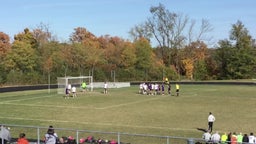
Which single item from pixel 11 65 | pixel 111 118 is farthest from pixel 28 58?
pixel 111 118

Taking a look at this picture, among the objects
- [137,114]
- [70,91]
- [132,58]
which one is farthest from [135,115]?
[132,58]

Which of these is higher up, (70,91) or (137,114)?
(70,91)

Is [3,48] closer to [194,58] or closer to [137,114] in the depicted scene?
[194,58]

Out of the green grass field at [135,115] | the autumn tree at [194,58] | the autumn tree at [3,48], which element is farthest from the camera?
the autumn tree at [194,58]

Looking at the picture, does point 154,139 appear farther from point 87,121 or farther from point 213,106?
point 213,106

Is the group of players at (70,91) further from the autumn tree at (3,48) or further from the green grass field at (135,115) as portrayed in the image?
the autumn tree at (3,48)

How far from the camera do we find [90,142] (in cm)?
2177

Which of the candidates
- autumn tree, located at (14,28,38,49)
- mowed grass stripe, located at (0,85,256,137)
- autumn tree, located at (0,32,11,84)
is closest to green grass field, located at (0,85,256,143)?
mowed grass stripe, located at (0,85,256,137)

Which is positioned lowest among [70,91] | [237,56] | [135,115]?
[135,115]

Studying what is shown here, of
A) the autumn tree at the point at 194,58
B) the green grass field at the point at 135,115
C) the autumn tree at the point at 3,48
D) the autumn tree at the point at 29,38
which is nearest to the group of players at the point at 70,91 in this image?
the green grass field at the point at 135,115

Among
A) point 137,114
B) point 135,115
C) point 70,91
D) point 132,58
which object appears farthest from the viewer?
point 132,58

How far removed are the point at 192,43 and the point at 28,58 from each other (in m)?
43.2

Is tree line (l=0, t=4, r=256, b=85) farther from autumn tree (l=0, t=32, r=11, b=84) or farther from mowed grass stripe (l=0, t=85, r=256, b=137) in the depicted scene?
mowed grass stripe (l=0, t=85, r=256, b=137)

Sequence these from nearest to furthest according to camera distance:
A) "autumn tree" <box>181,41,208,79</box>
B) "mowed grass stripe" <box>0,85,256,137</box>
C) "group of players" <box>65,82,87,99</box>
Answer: "mowed grass stripe" <box>0,85,256,137</box>
"group of players" <box>65,82,87,99</box>
"autumn tree" <box>181,41,208,79</box>
